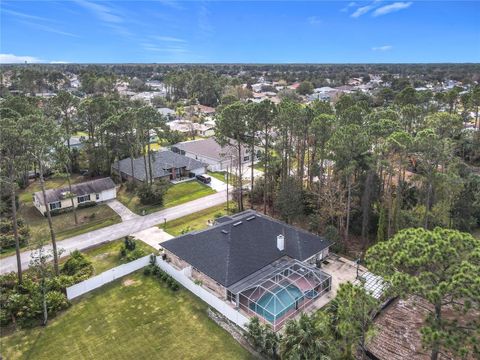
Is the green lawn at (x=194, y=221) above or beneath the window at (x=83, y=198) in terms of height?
beneath

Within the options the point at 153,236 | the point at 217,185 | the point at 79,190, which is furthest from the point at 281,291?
the point at 79,190

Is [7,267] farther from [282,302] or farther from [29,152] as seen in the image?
[282,302]

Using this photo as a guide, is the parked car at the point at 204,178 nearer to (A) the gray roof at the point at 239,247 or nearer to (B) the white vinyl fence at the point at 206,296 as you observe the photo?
(A) the gray roof at the point at 239,247

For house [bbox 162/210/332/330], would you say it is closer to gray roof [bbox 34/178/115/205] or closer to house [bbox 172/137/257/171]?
gray roof [bbox 34/178/115/205]

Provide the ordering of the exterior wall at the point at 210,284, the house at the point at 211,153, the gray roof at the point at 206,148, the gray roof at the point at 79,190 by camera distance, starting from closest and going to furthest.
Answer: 1. the exterior wall at the point at 210,284
2. the gray roof at the point at 79,190
3. the house at the point at 211,153
4. the gray roof at the point at 206,148

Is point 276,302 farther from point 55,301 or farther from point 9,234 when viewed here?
point 9,234

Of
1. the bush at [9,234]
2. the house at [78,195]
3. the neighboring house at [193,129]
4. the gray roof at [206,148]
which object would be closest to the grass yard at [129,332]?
the bush at [9,234]
